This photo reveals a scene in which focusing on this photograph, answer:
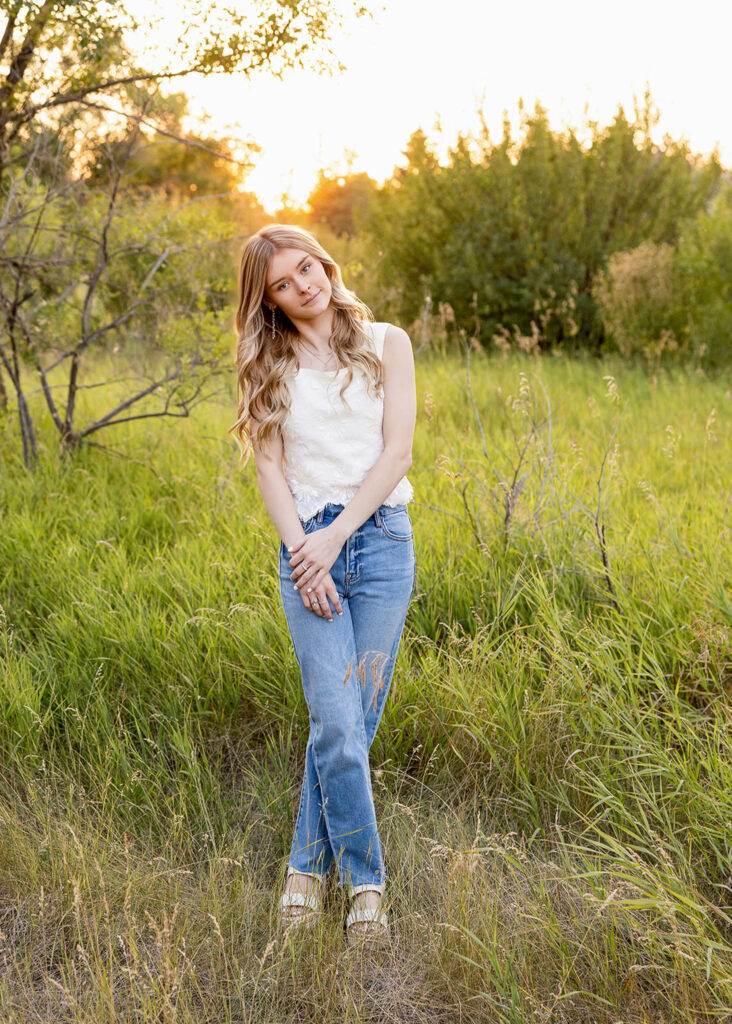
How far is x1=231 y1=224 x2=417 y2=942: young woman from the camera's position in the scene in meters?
2.41

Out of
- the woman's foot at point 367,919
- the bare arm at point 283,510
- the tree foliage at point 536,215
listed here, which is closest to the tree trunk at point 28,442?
the bare arm at point 283,510

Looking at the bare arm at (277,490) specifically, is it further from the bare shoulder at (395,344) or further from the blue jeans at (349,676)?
the bare shoulder at (395,344)

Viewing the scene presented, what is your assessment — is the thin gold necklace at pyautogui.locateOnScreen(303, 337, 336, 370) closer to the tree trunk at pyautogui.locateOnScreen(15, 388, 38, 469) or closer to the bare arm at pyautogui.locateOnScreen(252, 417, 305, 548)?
the bare arm at pyautogui.locateOnScreen(252, 417, 305, 548)

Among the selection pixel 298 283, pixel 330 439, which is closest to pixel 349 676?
pixel 330 439

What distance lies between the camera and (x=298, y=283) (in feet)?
8.47

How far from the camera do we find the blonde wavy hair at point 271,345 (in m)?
2.57

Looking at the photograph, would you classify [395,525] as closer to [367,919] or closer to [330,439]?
[330,439]

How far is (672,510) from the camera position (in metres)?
4.42

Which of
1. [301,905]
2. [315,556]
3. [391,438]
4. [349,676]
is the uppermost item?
[391,438]

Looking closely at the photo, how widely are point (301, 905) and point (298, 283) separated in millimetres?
1936

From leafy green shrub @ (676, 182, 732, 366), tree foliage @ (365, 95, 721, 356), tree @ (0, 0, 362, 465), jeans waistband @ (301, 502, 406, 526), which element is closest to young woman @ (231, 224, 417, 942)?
jeans waistband @ (301, 502, 406, 526)

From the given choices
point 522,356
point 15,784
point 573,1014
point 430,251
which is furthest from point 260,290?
point 430,251

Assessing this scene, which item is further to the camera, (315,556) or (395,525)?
(395,525)

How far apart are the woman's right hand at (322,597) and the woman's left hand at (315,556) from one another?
2 cm
